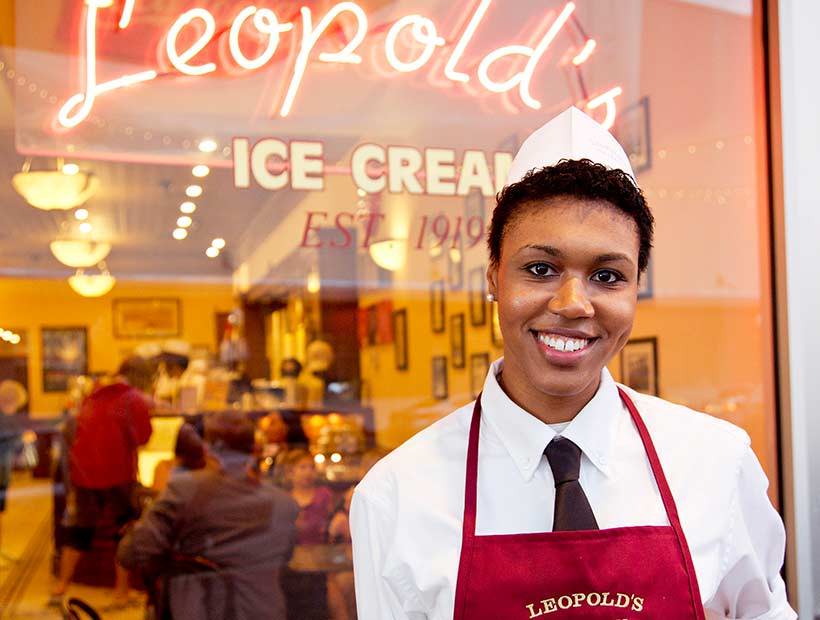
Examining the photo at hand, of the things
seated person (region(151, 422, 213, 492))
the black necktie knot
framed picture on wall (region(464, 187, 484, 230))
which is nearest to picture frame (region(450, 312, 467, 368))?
framed picture on wall (region(464, 187, 484, 230))

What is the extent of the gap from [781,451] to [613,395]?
4.89 feet

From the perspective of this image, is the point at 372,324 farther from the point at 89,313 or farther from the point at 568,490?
the point at 568,490

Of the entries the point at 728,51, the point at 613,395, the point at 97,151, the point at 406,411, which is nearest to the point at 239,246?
the point at 97,151

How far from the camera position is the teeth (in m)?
1.29

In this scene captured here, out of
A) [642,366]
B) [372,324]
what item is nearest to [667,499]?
[642,366]

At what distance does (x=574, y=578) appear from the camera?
1.29 metres

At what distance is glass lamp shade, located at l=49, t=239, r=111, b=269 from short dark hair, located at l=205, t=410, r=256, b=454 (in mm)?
760

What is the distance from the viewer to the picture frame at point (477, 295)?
333 centimetres

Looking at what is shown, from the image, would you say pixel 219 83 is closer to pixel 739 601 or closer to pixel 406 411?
pixel 406 411

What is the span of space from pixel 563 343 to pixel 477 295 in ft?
7.33

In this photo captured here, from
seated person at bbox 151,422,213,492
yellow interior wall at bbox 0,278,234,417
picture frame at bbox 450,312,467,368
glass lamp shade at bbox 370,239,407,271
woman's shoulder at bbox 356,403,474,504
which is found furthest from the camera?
picture frame at bbox 450,312,467,368

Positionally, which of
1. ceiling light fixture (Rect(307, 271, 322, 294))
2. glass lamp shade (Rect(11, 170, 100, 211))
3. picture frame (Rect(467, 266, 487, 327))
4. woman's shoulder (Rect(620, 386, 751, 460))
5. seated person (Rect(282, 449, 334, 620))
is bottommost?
seated person (Rect(282, 449, 334, 620))

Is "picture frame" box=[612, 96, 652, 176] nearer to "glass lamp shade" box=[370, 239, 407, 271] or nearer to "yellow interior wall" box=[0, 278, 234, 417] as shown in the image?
"glass lamp shade" box=[370, 239, 407, 271]

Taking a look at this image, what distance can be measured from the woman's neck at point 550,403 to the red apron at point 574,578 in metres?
0.17
